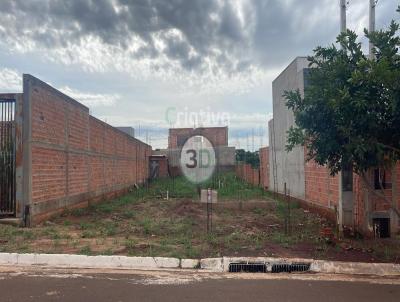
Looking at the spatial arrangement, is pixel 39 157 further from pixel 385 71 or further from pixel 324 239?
pixel 385 71

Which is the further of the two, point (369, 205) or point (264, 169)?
point (264, 169)

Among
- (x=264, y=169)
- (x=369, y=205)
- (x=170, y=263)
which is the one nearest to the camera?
(x=170, y=263)

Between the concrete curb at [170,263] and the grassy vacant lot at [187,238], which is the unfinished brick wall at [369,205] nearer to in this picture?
the grassy vacant lot at [187,238]

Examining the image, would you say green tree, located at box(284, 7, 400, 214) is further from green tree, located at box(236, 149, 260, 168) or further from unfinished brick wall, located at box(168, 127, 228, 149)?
unfinished brick wall, located at box(168, 127, 228, 149)

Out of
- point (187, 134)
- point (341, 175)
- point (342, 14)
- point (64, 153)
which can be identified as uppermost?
point (187, 134)

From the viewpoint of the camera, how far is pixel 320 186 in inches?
478

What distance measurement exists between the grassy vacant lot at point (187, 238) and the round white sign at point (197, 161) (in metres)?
21.7

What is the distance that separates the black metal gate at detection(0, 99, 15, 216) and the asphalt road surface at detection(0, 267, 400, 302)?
4.28 meters

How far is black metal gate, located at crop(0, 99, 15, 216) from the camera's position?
996 cm

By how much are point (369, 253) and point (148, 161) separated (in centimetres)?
3023

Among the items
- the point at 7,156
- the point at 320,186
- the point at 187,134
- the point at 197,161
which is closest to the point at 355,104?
the point at 320,186

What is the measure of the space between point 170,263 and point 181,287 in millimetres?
1263

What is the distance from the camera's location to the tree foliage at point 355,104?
6.07 meters

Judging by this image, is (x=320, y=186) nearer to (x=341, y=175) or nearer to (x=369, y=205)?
(x=341, y=175)
